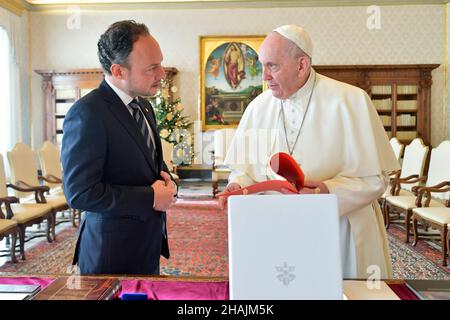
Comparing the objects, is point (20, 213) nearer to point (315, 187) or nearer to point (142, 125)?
point (142, 125)

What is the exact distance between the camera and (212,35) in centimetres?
1121

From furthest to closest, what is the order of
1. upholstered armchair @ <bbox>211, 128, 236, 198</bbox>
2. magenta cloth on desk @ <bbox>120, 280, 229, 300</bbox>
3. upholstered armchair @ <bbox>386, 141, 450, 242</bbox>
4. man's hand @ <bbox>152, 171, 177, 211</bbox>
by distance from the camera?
upholstered armchair @ <bbox>211, 128, 236, 198</bbox>, upholstered armchair @ <bbox>386, 141, 450, 242</bbox>, man's hand @ <bbox>152, 171, 177, 211</bbox>, magenta cloth on desk @ <bbox>120, 280, 229, 300</bbox>

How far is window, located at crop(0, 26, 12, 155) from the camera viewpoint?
33.3 feet

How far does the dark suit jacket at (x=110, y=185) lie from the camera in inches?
61.7

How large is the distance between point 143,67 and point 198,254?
3825 millimetres

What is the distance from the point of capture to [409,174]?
676cm

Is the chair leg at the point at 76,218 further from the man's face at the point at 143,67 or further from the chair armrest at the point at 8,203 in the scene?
the man's face at the point at 143,67

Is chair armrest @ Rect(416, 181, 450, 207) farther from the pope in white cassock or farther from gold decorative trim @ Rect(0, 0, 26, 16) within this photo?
gold decorative trim @ Rect(0, 0, 26, 16)

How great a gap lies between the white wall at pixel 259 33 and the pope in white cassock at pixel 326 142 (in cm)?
934

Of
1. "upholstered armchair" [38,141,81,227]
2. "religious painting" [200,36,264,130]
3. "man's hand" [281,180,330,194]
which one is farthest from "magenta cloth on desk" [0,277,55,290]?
"religious painting" [200,36,264,130]

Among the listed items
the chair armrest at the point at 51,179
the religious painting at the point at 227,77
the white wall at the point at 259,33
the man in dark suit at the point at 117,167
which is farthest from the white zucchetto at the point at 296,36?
the white wall at the point at 259,33

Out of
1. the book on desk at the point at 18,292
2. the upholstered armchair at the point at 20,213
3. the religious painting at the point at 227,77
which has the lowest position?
the upholstered armchair at the point at 20,213

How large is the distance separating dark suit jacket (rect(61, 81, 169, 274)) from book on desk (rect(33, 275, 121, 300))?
32 centimetres

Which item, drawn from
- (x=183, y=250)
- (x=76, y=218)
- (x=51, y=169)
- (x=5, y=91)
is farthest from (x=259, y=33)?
(x=183, y=250)
